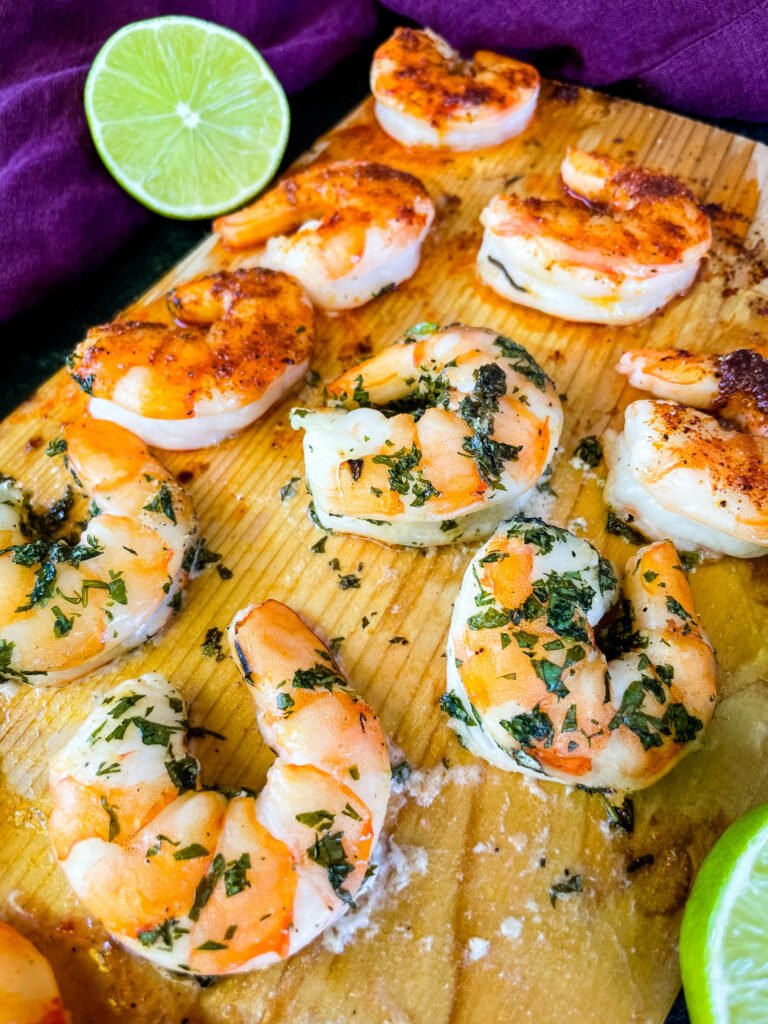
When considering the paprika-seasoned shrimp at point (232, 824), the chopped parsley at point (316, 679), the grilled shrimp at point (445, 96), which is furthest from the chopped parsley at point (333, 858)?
the grilled shrimp at point (445, 96)

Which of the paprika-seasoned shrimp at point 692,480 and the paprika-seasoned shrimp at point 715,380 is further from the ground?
the paprika-seasoned shrimp at point 715,380

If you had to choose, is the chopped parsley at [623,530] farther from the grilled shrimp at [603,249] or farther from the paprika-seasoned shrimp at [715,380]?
the grilled shrimp at [603,249]

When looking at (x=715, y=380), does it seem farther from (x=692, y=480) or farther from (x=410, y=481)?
(x=410, y=481)

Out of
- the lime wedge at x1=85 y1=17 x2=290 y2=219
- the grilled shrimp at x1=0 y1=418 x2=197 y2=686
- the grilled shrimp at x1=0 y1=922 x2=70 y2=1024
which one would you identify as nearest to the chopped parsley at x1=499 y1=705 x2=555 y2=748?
the grilled shrimp at x1=0 y1=418 x2=197 y2=686

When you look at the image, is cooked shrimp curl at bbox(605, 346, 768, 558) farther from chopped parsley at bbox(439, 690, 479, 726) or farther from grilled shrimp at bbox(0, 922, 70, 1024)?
grilled shrimp at bbox(0, 922, 70, 1024)

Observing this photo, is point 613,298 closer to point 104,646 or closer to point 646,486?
point 646,486
